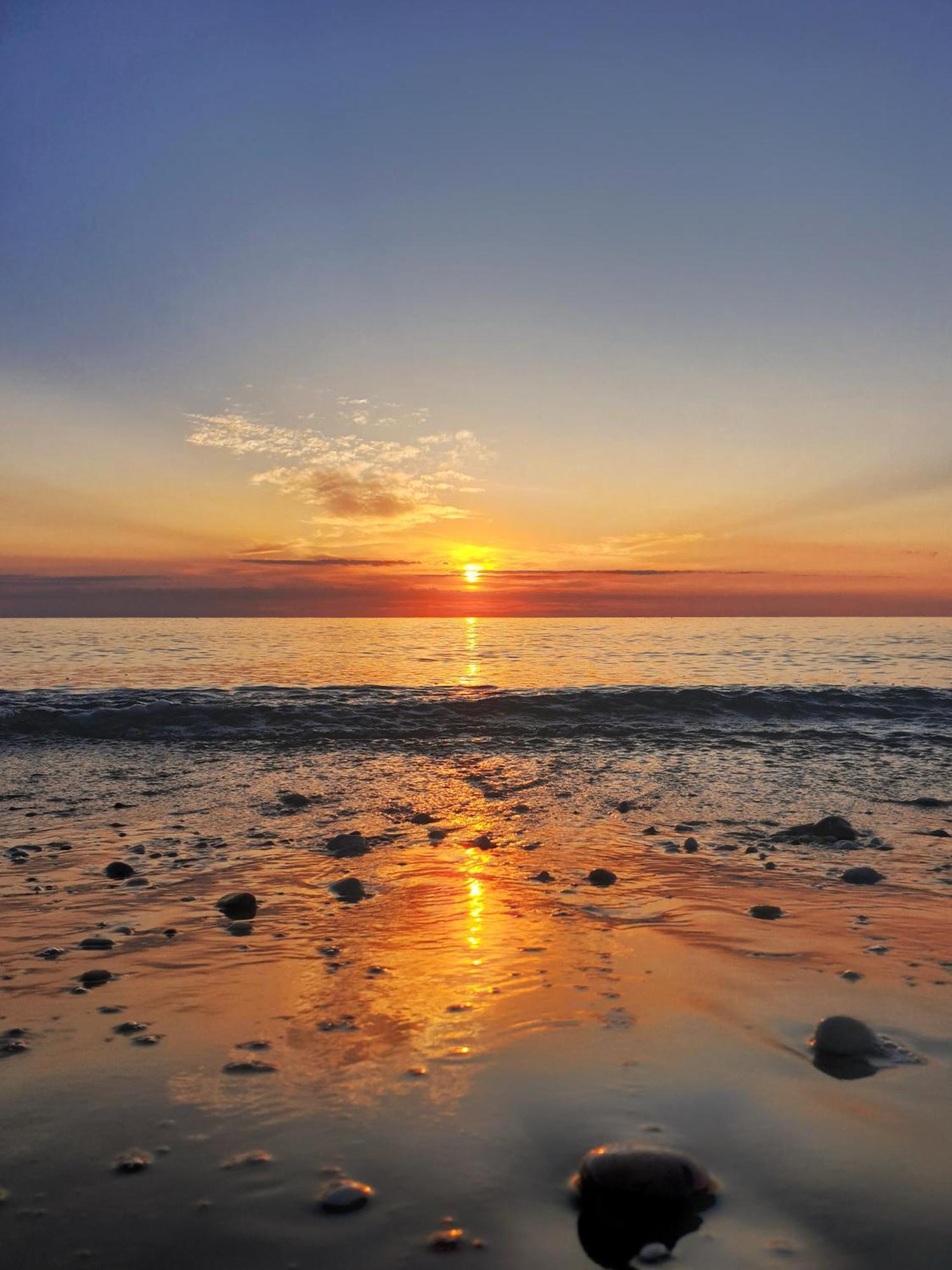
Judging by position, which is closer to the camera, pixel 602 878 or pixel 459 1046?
pixel 459 1046

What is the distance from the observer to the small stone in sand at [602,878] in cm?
705

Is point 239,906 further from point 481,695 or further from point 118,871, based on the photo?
point 481,695

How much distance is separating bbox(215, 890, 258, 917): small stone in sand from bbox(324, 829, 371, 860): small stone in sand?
1.78 m

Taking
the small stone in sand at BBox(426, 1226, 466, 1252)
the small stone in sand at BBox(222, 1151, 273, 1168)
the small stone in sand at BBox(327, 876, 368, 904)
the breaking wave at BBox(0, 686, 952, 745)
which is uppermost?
the small stone in sand at BBox(426, 1226, 466, 1252)

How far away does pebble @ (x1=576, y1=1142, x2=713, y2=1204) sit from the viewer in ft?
9.10

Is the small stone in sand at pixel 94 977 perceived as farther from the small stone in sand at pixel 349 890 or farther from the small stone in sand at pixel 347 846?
the small stone in sand at pixel 347 846

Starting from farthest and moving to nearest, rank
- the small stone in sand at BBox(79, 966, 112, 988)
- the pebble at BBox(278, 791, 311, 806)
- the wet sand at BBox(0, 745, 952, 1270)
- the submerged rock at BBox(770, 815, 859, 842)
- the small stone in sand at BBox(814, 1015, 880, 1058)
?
the pebble at BBox(278, 791, 311, 806) < the submerged rock at BBox(770, 815, 859, 842) < the small stone in sand at BBox(79, 966, 112, 988) < the small stone in sand at BBox(814, 1015, 880, 1058) < the wet sand at BBox(0, 745, 952, 1270)

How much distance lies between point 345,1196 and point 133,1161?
0.87m

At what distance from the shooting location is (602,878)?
713 centimetres

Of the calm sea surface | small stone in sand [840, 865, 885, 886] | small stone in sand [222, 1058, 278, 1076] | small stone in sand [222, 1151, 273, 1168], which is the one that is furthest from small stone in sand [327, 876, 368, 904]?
the calm sea surface

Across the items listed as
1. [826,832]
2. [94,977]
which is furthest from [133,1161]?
[826,832]

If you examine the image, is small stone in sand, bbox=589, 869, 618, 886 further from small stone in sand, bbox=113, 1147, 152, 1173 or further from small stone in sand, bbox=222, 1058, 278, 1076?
small stone in sand, bbox=113, 1147, 152, 1173

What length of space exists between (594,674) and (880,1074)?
26420 mm

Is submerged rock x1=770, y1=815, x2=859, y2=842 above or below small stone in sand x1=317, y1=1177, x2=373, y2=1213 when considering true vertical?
below
